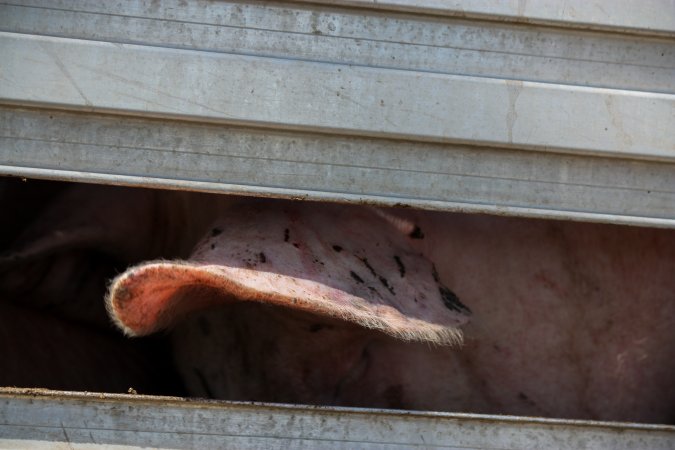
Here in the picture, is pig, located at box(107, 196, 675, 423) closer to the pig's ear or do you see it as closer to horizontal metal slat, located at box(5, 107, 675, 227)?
the pig's ear

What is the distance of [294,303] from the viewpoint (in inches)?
61.2

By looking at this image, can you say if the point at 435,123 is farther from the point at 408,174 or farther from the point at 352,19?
the point at 352,19

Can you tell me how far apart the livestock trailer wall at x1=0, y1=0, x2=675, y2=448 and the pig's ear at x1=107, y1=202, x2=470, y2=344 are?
0.14m

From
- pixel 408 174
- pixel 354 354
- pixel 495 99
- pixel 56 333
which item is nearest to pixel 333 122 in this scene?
pixel 408 174

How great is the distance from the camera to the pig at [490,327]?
1.87 metres

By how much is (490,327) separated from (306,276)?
52 centimetres

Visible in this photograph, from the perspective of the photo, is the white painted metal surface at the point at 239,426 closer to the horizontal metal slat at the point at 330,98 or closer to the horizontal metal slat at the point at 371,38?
the horizontal metal slat at the point at 330,98

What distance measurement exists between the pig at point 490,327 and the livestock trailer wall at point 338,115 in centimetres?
27

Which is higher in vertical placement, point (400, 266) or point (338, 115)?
point (338, 115)

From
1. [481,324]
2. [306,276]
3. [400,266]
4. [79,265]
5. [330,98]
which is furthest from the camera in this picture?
[79,265]

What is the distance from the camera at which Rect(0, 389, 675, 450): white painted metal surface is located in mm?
1522

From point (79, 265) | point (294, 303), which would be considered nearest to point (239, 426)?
point (294, 303)

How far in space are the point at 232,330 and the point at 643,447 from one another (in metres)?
0.88

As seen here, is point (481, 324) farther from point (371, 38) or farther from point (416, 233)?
point (371, 38)
